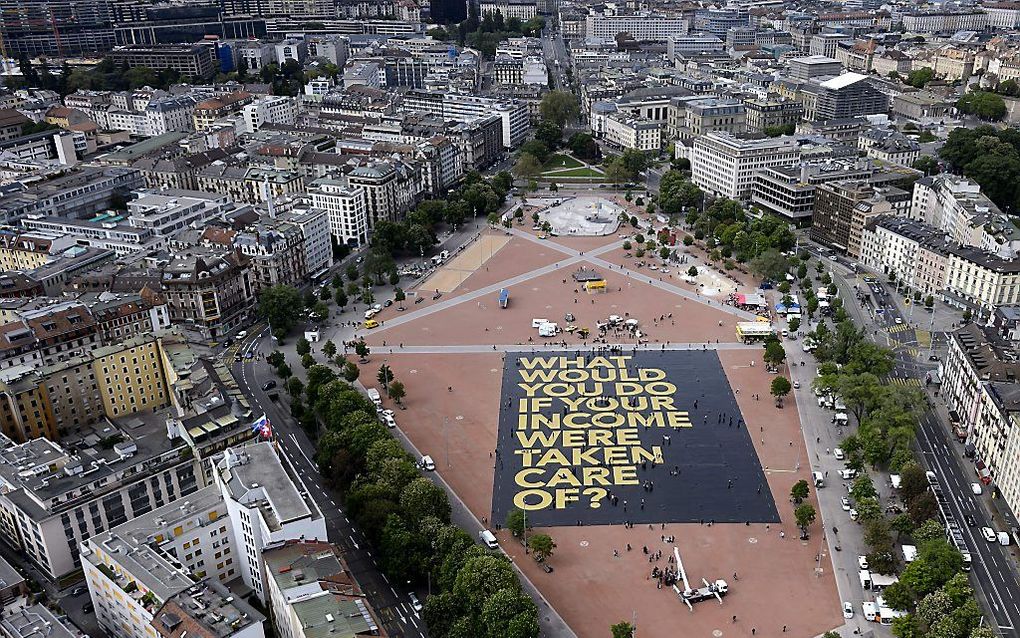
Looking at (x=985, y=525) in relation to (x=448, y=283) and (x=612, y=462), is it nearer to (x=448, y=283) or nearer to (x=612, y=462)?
(x=612, y=462)

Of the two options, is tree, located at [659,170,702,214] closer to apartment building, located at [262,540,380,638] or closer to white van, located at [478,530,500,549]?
white van, located at [478,530,500,549]

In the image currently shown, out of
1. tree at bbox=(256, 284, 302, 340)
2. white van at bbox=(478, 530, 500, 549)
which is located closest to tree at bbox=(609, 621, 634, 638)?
white van at bbox=(478, 530, 500, 549)

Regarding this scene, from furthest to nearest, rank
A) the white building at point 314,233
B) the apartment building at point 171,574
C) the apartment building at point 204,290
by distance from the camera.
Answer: the white building at point 314,233 < the apartment building at point 204,290 < the apartment building at point 171,574

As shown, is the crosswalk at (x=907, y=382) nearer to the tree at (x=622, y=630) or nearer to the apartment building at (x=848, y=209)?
the apartment building at (x=848, y=209)

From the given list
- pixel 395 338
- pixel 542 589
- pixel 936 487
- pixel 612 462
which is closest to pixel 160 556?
pixel 542 589

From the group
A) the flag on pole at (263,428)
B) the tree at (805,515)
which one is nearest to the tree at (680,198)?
the tree at (805,515)

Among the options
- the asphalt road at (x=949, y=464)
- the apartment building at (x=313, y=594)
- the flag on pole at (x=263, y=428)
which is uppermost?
the flag on pole at (x=263, y=428)
